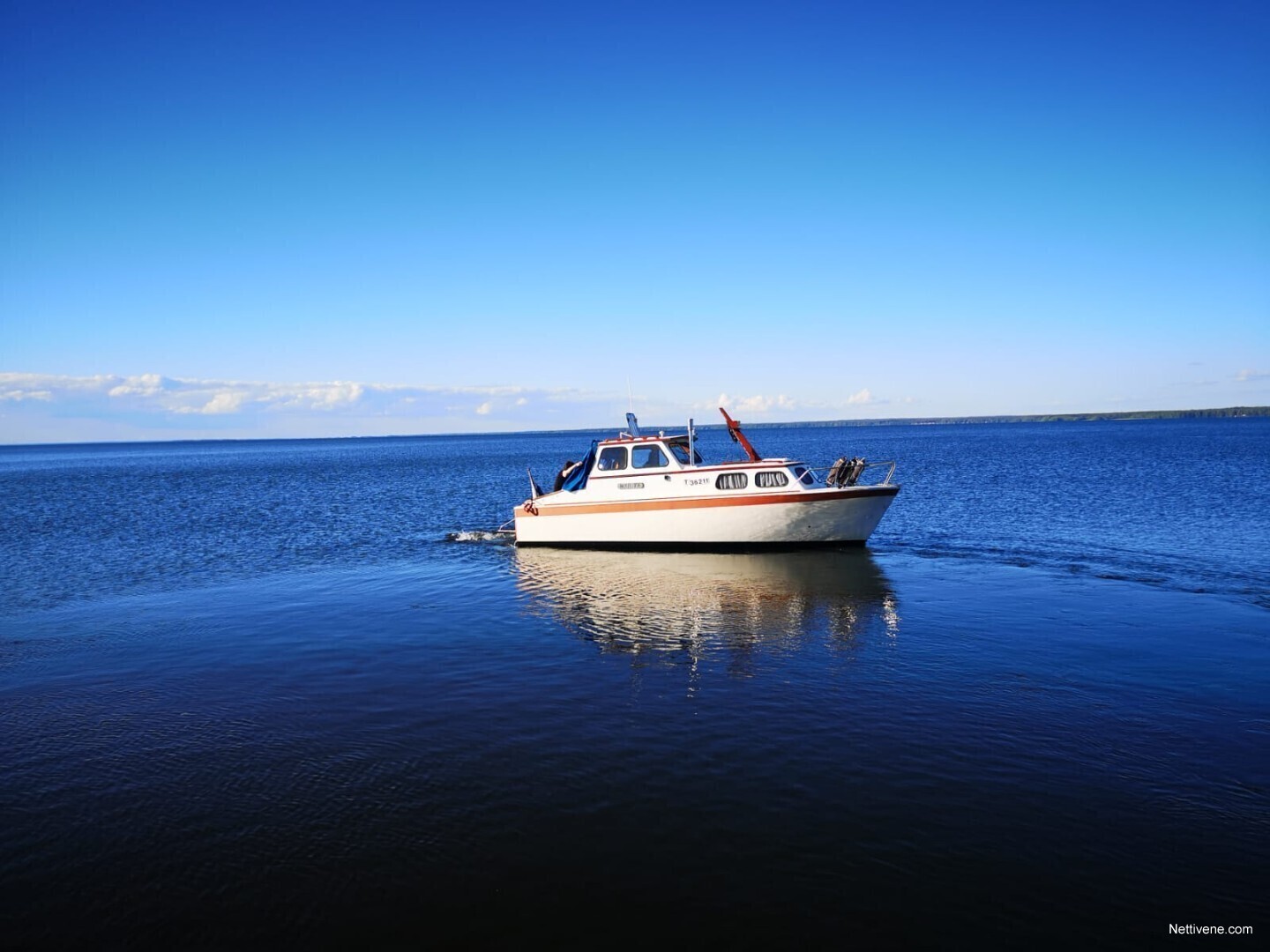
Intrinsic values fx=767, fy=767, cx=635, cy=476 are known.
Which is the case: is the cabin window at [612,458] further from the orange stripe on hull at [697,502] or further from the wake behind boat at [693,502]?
the orange stripe on hull at [697,502]

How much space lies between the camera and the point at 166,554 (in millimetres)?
26422

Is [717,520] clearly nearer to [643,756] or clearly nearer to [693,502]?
[693,502]

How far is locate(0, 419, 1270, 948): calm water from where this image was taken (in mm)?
6699

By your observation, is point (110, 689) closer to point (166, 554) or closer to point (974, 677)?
point (974, 677)

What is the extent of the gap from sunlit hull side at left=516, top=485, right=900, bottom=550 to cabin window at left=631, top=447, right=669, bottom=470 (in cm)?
121

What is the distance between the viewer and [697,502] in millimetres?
24828

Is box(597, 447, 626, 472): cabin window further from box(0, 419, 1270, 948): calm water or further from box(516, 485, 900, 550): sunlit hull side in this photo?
box(0, 419, 1270, 948): calm water

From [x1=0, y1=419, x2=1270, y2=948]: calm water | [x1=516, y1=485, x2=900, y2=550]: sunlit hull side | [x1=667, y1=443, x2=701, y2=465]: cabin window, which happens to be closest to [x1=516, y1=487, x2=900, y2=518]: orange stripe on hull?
[x1=516, y1=485, x2=900, y2=550]: sunlit hull side

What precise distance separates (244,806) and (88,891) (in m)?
1.62

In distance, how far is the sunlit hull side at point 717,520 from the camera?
23875mm

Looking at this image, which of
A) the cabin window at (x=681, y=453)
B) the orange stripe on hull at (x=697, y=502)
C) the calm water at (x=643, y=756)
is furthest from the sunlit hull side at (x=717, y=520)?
the calm water at (x=643, y=756)

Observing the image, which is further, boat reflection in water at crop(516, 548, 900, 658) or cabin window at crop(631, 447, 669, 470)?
cabin window at crop(631, 447, 669, 470)

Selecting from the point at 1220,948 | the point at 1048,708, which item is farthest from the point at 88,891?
the point at 1048,708

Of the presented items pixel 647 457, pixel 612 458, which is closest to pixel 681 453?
pixel 647 457
